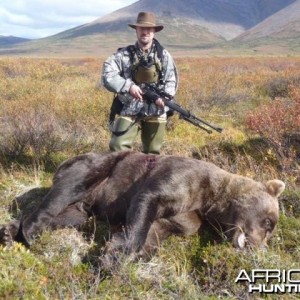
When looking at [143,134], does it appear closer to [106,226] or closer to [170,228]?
[106,226]

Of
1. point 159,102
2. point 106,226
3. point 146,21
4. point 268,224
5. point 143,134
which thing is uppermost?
point 146,21

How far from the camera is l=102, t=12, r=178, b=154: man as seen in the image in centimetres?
594

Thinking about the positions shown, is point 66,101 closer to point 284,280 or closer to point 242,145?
point 242,145

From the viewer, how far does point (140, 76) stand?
19.9 feet

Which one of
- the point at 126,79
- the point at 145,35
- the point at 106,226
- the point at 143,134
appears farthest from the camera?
the point at 143,134

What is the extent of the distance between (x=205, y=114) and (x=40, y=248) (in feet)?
26.0

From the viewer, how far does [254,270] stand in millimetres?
3969

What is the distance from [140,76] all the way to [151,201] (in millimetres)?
2314

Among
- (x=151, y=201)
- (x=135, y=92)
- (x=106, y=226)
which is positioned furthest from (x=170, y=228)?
(x=135, y=92)

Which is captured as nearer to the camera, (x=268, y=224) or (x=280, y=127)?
(x=268, y=224)

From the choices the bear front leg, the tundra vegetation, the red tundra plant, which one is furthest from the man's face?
the red tundra plant

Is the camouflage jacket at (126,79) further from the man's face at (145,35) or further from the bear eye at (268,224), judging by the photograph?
the bear eye at (268,224)

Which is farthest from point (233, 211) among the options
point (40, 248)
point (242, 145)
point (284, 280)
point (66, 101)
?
point (66, 101)

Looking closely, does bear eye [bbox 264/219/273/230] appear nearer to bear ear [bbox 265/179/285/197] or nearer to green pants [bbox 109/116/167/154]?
bear ear [bbox 265/179/285/197]
